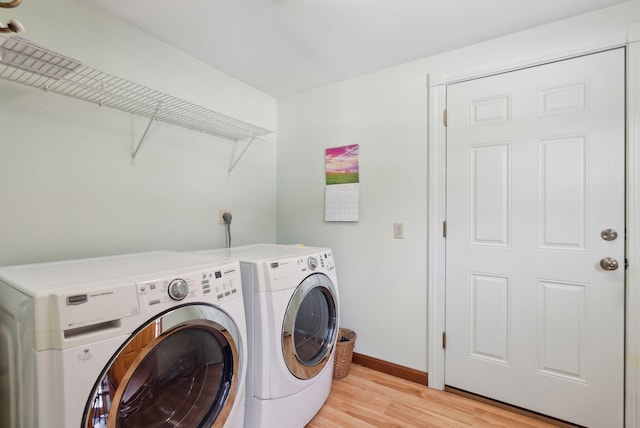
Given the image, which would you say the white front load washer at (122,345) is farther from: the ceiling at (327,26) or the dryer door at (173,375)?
the ceiling at (327,26)

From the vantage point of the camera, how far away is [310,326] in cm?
167

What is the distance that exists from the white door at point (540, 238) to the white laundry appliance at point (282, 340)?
36.2 inches

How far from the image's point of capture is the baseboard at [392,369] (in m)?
1.97

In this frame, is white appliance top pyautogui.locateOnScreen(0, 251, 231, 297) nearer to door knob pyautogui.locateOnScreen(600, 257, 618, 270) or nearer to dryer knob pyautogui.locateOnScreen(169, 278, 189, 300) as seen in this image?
dryer knob pyautogui.locateOnScreen(169, 278, 189, 300)

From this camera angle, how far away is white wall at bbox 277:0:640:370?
1.94 meters

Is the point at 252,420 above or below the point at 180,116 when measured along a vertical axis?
below

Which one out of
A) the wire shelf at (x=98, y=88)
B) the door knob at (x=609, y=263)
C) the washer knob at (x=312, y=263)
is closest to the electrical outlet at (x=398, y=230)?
the washer knob at (x=312, y=263)

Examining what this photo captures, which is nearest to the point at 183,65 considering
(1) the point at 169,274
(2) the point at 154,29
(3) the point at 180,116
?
(2) the point at 154,29

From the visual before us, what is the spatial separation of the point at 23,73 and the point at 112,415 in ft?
4.65

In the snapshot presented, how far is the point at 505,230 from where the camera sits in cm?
175

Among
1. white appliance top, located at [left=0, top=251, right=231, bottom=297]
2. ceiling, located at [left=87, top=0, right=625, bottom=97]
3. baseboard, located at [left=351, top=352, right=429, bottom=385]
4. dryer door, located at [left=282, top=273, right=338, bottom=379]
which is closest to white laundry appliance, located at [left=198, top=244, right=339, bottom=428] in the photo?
dryer door, located at [left=282, top=273, right=338, bottom=379]

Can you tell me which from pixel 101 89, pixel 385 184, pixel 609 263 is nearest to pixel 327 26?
pixel 385 184

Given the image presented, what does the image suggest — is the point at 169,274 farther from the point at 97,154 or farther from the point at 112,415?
the point at 97,154

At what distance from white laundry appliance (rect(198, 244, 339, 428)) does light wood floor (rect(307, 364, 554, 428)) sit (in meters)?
0.17
